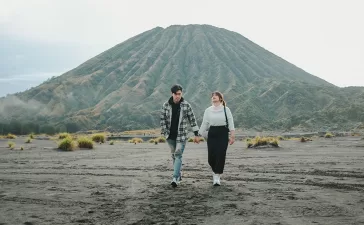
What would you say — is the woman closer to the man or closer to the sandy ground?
the man

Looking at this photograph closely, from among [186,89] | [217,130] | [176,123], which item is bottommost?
[217,130]

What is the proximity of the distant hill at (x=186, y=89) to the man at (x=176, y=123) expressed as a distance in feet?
232

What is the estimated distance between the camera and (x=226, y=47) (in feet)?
550

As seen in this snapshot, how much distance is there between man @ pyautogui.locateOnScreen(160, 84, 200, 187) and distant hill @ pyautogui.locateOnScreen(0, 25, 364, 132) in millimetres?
70714

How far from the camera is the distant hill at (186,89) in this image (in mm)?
93875

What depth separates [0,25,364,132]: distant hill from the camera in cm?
9388

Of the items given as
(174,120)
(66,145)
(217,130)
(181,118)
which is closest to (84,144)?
(66,145)

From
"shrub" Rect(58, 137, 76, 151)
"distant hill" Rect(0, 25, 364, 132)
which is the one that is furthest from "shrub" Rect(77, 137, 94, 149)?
"distant hill" Rect(0, 25, 364, 132)

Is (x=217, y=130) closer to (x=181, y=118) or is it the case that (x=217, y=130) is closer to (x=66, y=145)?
(x=181, y=118)

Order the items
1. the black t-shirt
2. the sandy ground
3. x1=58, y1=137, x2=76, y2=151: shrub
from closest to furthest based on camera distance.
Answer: the sandy ground < the black t-shirt < x1=58, y1=137, x2=76, y2=151: shrub

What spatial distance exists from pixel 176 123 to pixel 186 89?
119382mm

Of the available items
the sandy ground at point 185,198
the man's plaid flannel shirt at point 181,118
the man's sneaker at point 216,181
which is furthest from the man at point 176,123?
the man's sneaker at point 216,181

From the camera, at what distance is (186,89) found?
12800 centimetres

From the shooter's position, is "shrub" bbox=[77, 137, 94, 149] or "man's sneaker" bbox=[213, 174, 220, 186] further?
"shrub" bbox=[77, 137, 94, 149]
